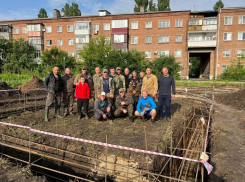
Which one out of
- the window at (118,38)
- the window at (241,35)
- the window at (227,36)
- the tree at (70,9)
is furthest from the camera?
the tree at (70,9)

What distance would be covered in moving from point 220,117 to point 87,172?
22.2ft

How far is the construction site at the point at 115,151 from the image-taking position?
394 cm

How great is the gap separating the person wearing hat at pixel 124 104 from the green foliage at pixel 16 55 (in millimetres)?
35662

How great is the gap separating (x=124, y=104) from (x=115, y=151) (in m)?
2.51

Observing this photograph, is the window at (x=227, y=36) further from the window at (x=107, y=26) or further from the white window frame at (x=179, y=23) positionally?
the window at (x=107, y=26)

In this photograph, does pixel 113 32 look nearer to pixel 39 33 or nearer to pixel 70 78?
pixel 39 33

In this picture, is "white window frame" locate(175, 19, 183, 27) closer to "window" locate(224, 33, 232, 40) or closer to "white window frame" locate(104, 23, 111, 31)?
"window" locate(224, 33, 232, 40)

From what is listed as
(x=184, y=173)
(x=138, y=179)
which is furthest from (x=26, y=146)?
(x=184, y=173)

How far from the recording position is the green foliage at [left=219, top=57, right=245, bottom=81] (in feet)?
90.4

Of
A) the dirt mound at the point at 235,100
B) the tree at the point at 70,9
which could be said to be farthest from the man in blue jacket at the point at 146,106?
the tree at the point at 70,9

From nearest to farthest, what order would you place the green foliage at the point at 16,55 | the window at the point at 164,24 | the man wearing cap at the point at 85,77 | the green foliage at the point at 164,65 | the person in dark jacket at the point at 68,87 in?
the man wearing cap at the point at 85,77
the person in dark jacket at the point at 68,87
the green foliage at the point at 164,65
the window at the point at 164,24
the green foliage at the point at 16,55

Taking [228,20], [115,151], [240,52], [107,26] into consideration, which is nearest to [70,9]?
[107,26]

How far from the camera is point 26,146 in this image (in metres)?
5.35

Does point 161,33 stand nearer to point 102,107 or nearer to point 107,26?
point 107,26
